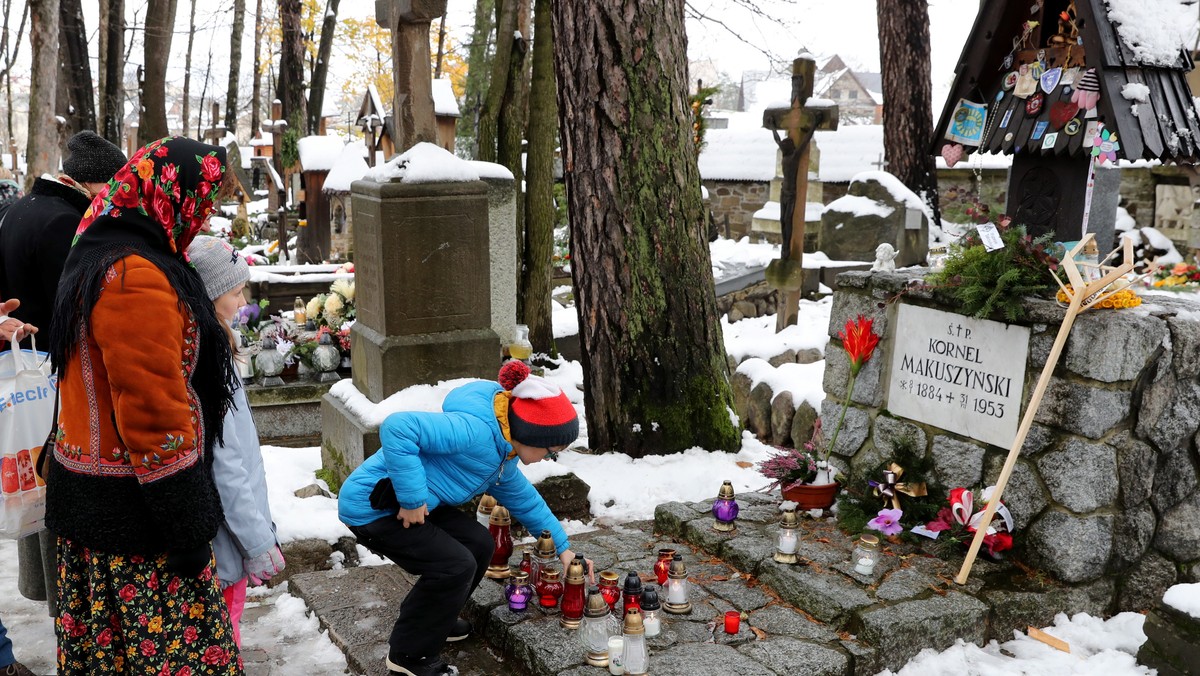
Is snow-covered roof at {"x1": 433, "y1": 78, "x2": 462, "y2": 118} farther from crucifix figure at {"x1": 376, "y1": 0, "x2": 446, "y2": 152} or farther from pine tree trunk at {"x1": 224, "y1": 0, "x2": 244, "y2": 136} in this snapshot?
pine tree trunk at {"x1": 224, "y1": 0, "x2": 244, "y2": 136}

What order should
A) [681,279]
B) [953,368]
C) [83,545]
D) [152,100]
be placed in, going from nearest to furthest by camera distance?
[83,545], [953,368], [681,279], [152,100]

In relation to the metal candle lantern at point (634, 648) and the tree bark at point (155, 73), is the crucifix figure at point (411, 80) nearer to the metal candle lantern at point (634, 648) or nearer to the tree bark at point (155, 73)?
the metal candle lantern at point (634, 648)

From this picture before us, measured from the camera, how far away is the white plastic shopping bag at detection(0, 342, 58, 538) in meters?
3.20

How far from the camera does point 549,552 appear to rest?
370cm

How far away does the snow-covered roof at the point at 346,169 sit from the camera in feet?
43.0

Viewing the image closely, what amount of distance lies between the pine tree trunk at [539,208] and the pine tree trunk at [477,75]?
0.47m

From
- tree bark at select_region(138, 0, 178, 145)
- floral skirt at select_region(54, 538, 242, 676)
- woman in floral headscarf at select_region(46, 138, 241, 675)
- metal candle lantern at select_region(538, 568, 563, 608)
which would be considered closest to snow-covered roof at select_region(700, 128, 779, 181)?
tree bark at select_region(138, 0, 178, 145)

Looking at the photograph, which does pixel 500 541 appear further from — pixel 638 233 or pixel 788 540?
pixel 638 233

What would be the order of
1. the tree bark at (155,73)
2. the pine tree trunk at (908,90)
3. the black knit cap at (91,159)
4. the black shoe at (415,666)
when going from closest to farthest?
1. the black shoe at (415,666)
2. the black knit cap at (91,159)
3. the pine tree trunk at (908,90)
4. the tree bark at (155,73)

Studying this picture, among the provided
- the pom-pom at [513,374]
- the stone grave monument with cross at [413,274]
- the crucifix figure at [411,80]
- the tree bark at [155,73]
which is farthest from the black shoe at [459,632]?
the tree bark at [155,73]

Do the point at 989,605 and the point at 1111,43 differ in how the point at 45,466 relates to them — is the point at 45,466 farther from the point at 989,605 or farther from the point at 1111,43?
the point at 1111,43

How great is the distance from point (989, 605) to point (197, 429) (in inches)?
118

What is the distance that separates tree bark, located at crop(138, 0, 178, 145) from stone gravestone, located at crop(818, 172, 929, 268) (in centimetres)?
927

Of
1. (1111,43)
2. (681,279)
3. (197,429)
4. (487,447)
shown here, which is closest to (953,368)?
(1111,43)
